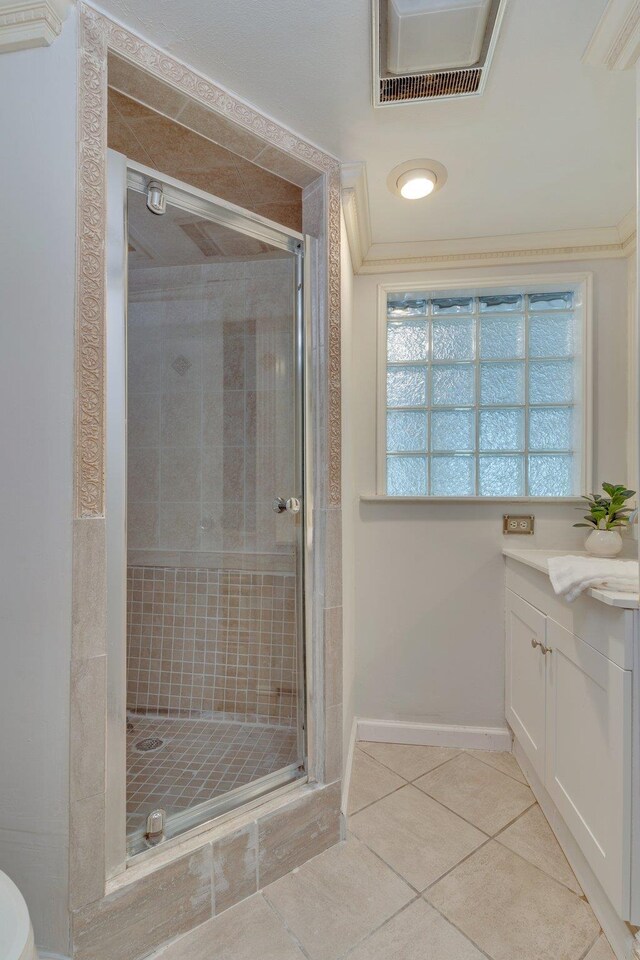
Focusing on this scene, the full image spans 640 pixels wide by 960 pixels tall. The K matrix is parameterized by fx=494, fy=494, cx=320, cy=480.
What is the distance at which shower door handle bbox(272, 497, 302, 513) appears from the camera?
5.46ft

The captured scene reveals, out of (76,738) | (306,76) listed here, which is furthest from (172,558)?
(306,76)

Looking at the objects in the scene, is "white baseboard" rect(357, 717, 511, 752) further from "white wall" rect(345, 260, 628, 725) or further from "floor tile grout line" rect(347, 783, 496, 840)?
"floor tile grout line" rect(347, 783, 496, 840)

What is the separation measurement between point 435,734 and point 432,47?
246cm

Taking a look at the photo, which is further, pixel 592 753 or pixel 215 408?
pixel 215 408

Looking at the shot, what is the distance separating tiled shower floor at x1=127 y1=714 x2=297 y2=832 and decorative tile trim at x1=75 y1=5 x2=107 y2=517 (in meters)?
0.75

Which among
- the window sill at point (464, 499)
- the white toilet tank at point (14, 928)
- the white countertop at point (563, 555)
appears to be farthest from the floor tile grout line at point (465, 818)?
the white toilet tank at point (14, 928)

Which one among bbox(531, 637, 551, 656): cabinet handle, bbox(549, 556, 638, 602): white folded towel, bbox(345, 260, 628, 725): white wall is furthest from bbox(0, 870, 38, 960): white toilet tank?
bbox(345, 260, 628, 725): white wall

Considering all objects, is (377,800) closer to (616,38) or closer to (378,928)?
(378,928)

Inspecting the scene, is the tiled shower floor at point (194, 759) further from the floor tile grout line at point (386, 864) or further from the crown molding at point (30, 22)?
the crown molding at point (30, 22)

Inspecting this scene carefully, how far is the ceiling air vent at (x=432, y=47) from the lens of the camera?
112cm

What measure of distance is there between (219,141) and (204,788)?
1964 mm

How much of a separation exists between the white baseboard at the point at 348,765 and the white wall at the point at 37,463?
913 mm

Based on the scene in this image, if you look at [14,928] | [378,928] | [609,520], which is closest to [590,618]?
[609,520]

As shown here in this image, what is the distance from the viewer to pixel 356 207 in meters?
1.81
